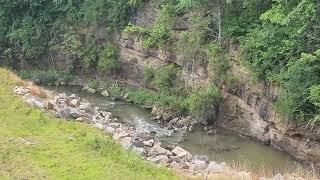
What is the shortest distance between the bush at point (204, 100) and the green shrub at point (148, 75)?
7813mm

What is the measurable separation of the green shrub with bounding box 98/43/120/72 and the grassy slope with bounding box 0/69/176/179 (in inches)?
810

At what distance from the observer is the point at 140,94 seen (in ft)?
118

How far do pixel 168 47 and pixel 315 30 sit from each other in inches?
557

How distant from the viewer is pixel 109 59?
39.7m

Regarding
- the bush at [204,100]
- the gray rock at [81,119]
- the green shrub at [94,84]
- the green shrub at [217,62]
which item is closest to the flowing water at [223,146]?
the bush at [204,100]

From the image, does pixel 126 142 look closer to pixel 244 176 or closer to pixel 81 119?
pixel 81 119

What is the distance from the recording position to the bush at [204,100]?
28453 millimetres

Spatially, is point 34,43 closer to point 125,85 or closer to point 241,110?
point 125,85

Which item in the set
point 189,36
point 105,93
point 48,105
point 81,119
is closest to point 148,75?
point 105,93

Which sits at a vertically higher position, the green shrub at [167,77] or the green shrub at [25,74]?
the green shrub at [167,77]

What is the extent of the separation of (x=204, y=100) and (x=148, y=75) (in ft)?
29.0

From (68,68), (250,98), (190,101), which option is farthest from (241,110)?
(68,68)

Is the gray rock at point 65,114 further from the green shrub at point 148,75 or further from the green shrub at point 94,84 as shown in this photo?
the green shrub at point 94,84

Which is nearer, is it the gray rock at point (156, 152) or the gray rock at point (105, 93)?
the gray rock at point (156, 152)
